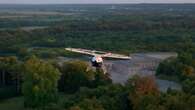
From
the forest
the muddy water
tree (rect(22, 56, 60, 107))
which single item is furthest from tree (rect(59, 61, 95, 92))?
the muddy water

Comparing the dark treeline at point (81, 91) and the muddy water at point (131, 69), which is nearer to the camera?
the dark treeline at point (81, 91)

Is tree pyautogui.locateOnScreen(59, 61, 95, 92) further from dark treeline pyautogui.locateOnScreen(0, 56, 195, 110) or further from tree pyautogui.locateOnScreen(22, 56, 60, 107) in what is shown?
tree pyautogui.locateOnScreen(22, 56, 60, 107)

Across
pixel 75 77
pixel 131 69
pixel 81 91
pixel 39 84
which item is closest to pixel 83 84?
pixel 75 77

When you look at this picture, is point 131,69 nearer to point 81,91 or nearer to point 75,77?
point 75,77

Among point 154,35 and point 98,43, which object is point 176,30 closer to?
point 154,35

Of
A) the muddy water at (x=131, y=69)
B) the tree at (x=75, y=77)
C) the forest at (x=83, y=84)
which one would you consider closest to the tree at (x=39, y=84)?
the forest at (x=83, y=84)

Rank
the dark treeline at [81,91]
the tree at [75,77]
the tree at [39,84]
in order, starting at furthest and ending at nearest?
the tree at [75,77]
the tree at [39,84]
the dark treeline at [81,91]

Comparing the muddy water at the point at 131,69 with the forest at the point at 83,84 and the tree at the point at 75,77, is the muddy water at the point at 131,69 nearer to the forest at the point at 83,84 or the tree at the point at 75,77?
the forest at the point at 83,84

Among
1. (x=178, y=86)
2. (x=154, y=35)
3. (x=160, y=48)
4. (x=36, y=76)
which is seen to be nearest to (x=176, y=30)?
(x=154, y=35)
